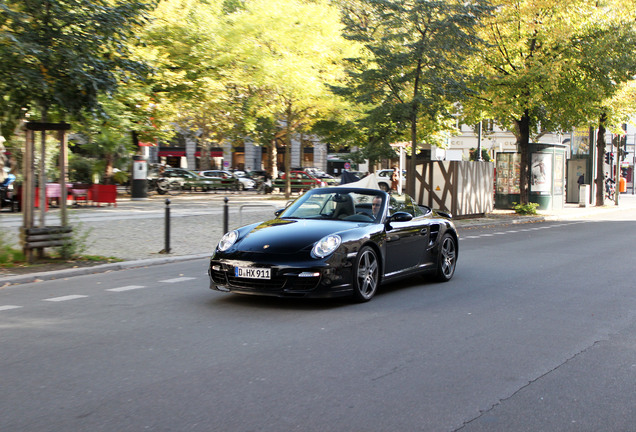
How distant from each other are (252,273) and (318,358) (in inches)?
82.5

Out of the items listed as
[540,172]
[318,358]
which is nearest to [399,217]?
[318,358]

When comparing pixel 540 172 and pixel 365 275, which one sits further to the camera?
pixel 540 172

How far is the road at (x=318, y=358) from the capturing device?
4215mm

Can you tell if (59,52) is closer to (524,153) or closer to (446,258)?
(446,258)

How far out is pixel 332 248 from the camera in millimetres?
7562

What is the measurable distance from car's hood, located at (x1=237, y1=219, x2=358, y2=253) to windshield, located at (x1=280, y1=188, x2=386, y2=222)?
0.28m

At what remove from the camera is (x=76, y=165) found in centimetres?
3203

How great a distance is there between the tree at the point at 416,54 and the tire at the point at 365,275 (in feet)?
43.3

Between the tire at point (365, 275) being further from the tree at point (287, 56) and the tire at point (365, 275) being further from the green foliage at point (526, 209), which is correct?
the tree at point (287, 56)

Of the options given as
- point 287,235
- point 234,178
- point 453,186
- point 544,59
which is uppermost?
point 544,59

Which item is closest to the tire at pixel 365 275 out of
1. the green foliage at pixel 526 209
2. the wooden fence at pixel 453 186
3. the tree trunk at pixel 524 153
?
the wooden fence at pixel 453 186

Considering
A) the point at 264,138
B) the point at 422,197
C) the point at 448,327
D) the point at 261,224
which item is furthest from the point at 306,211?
the point at 264,138

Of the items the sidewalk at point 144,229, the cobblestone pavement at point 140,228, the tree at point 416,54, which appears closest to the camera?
the sidewalk at point 144,229

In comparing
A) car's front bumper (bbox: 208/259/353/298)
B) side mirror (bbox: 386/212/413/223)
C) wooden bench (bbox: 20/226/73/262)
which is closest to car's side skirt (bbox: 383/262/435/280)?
side mirror (bbox: 386/212/413/223)
